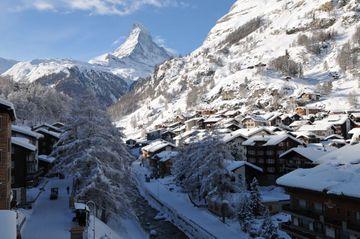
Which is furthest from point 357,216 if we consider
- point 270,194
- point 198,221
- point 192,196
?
point 192,196

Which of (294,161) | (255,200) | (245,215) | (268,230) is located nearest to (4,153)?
(268,230)

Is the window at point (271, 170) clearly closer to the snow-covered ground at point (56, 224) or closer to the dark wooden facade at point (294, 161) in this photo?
the dark wooden facade at point (294, 161)

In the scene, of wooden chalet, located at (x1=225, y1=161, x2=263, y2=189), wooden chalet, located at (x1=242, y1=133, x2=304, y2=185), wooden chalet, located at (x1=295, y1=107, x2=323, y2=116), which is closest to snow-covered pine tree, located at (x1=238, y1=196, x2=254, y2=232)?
wooden chalet, located at (x1=225, y1=161, x2=263, y2=189)

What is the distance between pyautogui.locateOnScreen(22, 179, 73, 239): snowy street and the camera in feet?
94.1

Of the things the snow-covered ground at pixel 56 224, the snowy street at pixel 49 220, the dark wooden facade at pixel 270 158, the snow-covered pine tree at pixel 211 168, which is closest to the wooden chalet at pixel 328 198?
the snow-covered ground at pixel 56 224

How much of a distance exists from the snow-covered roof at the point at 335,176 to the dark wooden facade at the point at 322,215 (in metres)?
0.91

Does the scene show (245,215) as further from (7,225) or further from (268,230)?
(7,225)

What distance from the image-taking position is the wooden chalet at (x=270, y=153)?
7325 centimetres

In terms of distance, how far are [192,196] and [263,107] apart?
10855 centimetres

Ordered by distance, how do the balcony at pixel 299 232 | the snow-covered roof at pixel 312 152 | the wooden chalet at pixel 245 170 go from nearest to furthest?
the balcony at pixel 299 232
the snow-covered roof at pixel 312 152
the wooden chalet at pixel 245 170

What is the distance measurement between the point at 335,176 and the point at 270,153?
4452 cm

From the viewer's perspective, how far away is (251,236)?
4647cm

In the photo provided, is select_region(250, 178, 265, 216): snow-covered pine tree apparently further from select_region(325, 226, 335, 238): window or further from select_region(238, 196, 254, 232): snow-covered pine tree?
select_region(325, 226, 335, 238): window

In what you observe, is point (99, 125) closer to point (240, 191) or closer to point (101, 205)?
point (101, 205)
